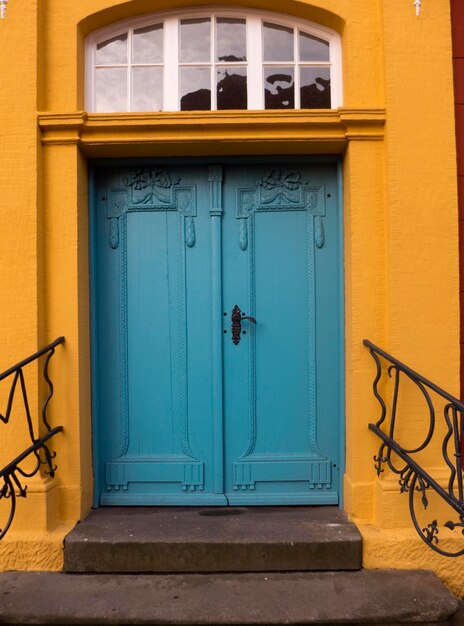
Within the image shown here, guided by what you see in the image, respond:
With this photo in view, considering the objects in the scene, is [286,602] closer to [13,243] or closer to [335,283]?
[335,283]

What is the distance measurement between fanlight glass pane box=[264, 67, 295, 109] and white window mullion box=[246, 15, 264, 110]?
0.12 ft

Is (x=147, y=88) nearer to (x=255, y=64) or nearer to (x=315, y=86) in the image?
(x=255, y=64)

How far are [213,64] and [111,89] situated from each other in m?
0.73

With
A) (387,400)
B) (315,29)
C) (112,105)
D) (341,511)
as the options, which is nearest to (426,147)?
(315,29)

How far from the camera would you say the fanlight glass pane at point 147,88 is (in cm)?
391

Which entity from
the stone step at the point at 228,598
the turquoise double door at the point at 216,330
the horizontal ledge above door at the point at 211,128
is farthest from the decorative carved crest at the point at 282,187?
the stone step at the point at 228,598

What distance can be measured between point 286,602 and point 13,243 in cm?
267

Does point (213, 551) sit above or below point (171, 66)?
below

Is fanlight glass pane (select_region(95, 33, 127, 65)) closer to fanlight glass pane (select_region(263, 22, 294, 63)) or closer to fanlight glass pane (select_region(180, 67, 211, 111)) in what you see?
fanlight glass pane (select_region(180, 67, 211, 111))

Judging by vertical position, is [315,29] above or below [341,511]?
above

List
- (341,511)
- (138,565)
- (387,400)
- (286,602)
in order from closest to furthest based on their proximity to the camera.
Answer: (286,602) → (138,565) → (387,400) → (341,511)

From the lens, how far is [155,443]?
3994 mm

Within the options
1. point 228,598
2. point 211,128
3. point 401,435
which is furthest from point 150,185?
point 228,598

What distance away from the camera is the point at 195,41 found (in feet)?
12.9
